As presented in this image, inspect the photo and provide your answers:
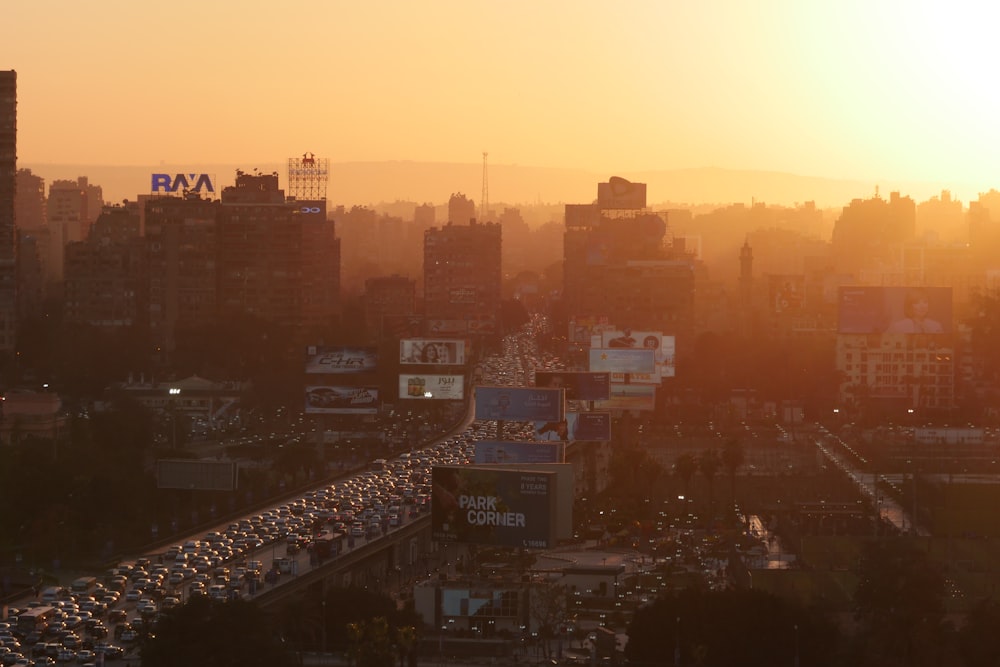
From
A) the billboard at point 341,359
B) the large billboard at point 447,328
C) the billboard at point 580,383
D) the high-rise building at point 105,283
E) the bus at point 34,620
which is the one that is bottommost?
the bus at point 34,620

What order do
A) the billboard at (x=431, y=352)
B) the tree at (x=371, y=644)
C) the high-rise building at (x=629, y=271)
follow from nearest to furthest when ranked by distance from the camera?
the tree at (x=371, y=644)
the billboard at (x=431, y=352)
the high-rise building at (x=629, y=271)

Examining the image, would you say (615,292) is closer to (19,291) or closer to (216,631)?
(19,291)

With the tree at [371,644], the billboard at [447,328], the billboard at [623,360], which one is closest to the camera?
the tree at [371,644]

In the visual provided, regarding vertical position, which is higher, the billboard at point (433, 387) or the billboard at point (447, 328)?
the billboard at point (447, 328)

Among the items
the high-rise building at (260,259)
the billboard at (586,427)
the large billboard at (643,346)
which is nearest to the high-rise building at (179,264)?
the high-rise building at (260,259)

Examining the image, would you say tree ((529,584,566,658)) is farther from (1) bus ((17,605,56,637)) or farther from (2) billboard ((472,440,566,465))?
(2) billboard ((472,440,566,465))

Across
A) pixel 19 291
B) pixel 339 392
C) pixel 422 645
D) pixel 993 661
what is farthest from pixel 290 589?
pixel 19 291

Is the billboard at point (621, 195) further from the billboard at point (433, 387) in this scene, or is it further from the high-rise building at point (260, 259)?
the billboard at point (433, 387)
